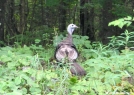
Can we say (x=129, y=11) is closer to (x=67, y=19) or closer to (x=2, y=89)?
(x=2, y=89)

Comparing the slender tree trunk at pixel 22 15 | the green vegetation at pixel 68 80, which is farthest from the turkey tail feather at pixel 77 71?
the slender tree trunk at pixel 22 15

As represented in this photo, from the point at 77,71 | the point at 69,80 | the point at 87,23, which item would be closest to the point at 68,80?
the point at 69,80

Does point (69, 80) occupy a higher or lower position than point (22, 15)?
lower

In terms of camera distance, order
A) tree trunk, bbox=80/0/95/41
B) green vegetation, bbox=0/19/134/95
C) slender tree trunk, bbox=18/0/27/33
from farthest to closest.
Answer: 1. slender tree trunk, bbox=18/0/27/33
2. tree trunk, bbox=80/0/95/41
3. green vegetation, bbox=0/19/134/95

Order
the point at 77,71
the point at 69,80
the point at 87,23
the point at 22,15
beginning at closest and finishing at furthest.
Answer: the point at 69,80 < the point at 77,71 < the point at 87,23 < the point at 22,15

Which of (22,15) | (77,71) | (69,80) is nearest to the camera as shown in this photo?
(69,80)

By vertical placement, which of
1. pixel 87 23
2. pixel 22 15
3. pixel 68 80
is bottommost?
pixel 68 80

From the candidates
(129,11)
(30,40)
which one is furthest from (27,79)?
(30,40)

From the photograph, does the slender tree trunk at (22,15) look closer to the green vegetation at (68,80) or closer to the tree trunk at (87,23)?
the tree trunk at (87,23)

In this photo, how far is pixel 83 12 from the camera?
12008 millimetres

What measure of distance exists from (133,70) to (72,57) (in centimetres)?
124

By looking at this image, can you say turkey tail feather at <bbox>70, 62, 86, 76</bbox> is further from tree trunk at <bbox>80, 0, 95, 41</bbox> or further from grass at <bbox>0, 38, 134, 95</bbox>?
tree trunk at <bbox>80, 0, 95, 41</bbox>

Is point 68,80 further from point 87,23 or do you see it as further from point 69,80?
point 87,23

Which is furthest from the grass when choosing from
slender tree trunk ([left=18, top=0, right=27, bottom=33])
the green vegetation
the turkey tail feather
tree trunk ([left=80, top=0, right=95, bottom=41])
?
slender tree trunk ([left=18, top=0, right=27, bottom=33])
